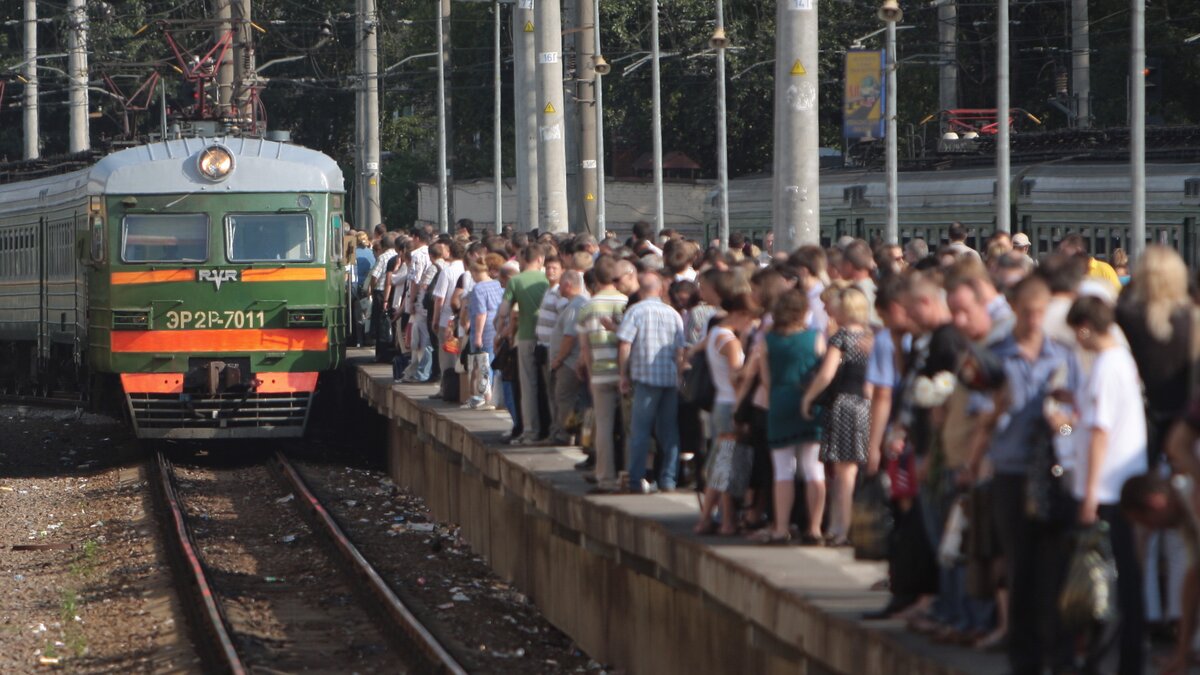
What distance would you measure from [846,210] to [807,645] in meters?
26.2

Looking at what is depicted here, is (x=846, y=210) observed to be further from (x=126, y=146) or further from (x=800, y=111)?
(x=800, y=111)

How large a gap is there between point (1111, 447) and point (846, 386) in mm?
2522

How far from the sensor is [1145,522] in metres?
6.47

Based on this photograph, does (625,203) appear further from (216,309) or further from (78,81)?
(216,309)

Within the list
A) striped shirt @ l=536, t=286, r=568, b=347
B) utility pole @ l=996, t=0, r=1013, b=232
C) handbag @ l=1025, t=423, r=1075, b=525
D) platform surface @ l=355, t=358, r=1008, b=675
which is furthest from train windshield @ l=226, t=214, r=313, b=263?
handbag @ l=1025, t=423, r=1075, b=525

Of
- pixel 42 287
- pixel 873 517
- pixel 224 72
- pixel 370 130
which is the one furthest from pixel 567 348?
pixel 370 130

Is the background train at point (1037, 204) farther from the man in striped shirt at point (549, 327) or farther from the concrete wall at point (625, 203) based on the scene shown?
the concrete wall at point (625, 203)

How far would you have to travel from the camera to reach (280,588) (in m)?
15.4

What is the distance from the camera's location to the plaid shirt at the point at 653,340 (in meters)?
11.5

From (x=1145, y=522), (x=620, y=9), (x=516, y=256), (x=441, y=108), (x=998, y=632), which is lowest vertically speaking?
(x=998, y=632)

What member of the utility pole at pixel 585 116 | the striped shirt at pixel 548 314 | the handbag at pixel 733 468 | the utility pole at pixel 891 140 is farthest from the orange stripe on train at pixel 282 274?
the handbag at pixel 733 468

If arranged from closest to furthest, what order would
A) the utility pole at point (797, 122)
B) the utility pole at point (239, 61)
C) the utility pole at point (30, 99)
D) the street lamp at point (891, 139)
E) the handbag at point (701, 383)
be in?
the handbag at point (701, 383)
the utility pole at point (797, 122)
the utility pole at point (239, 61)
the street lamp at point (891, 139)
the utility pole at point (30, 99)

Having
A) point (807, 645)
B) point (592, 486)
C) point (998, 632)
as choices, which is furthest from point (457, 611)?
point (998, 632)

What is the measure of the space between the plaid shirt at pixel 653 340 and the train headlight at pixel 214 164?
10308 mm
